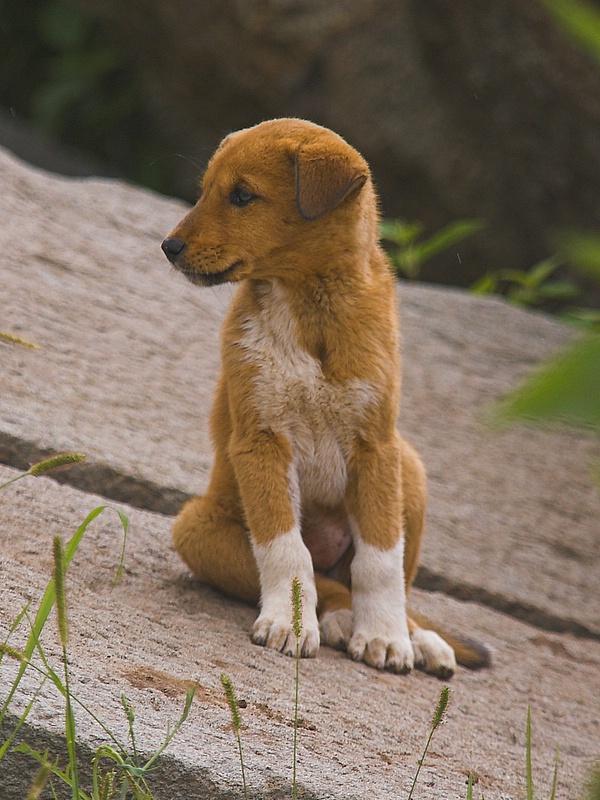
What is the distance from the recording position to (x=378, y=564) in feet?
11.9

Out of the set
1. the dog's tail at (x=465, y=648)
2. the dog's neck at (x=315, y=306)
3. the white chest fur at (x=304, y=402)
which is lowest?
the dog's tail at (x=465, y=648)

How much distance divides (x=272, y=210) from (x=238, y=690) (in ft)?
4.73

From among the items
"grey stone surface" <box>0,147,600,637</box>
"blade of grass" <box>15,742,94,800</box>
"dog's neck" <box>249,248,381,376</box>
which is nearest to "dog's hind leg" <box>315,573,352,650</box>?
"dog's neck" <box>249,248,381,376</box>

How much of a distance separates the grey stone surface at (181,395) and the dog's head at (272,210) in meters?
1.24

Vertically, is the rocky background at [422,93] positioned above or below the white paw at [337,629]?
above

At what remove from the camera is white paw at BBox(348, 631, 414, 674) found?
3.64 meters

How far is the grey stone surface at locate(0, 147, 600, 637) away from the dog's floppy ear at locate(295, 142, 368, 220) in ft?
4.82

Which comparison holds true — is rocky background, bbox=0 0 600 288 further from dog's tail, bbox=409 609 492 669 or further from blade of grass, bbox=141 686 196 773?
blade of grass, bbox=141 686 196 773

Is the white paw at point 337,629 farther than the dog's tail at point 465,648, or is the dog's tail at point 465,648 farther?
the dog's tail at point 465,648

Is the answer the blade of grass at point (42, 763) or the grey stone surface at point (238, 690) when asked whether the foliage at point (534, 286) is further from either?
the blade of grass at point (42, 763)

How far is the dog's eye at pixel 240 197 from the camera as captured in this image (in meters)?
3.69

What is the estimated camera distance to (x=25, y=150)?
10703mm

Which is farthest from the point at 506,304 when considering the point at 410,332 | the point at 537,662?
the point at 537,662

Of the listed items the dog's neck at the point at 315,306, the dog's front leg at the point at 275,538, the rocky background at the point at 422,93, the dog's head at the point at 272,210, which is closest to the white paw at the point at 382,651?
the dog's front leg at the point at 275,538
